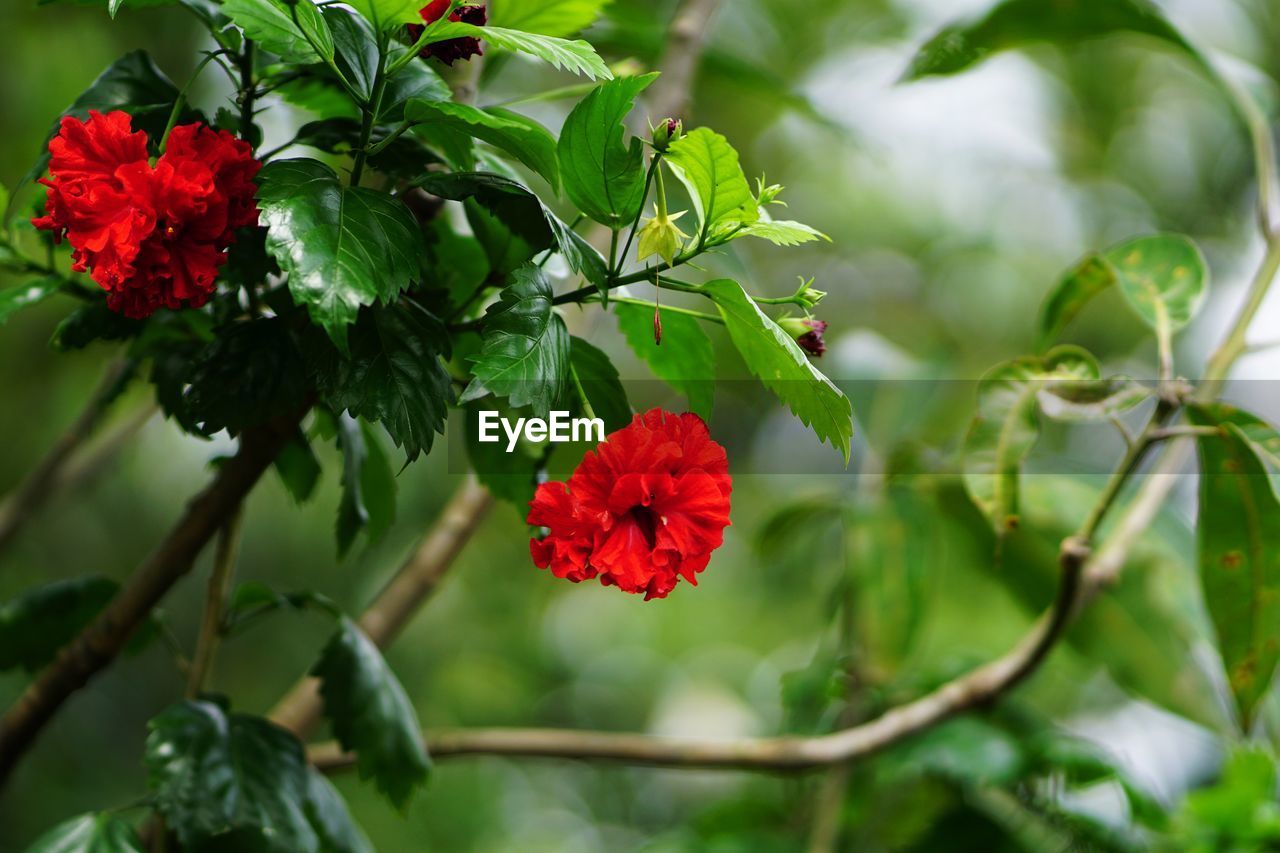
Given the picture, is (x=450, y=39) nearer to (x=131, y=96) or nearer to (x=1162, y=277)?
(x=131, y=96)

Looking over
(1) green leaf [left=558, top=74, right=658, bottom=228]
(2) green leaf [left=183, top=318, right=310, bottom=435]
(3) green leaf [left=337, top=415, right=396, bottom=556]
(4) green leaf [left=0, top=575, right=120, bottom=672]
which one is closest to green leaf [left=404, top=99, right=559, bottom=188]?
(1) green leaf [left=558, top=74, right=658, bottom=228]

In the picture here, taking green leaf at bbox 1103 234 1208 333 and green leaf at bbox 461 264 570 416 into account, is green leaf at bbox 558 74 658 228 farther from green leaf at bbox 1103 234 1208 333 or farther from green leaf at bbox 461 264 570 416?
green leaf at bbox 1103 234 1208 333

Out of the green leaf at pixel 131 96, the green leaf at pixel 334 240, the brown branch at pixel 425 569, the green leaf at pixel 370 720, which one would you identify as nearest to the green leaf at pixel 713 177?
the green leaf at pixel 334 240

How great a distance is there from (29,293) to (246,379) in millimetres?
148

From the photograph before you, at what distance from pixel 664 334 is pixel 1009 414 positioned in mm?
266

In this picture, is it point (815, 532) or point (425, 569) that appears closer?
point (425, 569)

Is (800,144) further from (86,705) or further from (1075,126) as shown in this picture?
(86,705)

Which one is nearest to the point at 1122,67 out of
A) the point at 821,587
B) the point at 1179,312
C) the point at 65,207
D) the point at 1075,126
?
the point at 1075,126

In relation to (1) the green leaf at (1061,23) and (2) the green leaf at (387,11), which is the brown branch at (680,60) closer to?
(1) the green leaf at (1061,23)

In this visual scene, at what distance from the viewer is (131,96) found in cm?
48

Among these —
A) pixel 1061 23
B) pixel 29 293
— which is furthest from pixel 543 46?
pixel 1061 23

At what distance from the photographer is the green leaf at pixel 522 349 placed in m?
0.37

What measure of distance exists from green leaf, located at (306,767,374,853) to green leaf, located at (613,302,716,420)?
0.30 metres

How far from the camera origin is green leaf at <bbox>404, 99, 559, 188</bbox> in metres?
0.38
